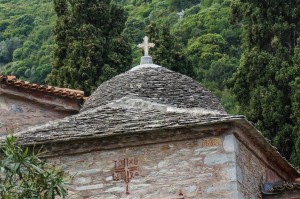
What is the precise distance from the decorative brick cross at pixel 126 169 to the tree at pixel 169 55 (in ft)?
37.0

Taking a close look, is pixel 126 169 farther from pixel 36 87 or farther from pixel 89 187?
pixel 36 87

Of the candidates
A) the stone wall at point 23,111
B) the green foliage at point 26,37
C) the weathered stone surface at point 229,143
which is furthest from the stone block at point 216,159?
the green foliage at point 26,37

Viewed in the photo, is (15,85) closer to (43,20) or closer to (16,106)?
(16,106)

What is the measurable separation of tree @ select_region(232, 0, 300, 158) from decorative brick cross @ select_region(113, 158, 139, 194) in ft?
32.9

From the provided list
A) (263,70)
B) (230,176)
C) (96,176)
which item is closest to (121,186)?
(96,176)

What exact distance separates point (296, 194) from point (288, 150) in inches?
338

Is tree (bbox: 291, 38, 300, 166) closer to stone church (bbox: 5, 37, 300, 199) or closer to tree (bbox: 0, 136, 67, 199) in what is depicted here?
stone church (bbox: 5, 37, 300, 199)

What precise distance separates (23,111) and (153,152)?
5.32 m

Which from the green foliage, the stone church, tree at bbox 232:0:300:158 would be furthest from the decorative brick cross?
the green foliage

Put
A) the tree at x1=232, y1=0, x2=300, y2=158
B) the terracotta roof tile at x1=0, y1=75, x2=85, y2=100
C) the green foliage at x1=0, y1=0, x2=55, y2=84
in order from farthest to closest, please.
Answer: the green foliage at x1=0, y1=0, x2=55, y2=84 → the tree at x1=232, y1=0, x2=300, y2=158 → the terracotta roof tile at x1=0, y1=75, x2=85, y2=100

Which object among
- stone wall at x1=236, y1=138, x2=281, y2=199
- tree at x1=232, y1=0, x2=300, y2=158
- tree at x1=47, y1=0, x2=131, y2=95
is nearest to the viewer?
stone wall at x1=236, y1=138, x2=281, y2=199

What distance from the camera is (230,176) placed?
12.0 metres

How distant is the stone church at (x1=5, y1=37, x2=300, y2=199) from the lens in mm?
12016

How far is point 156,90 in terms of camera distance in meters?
13.6
